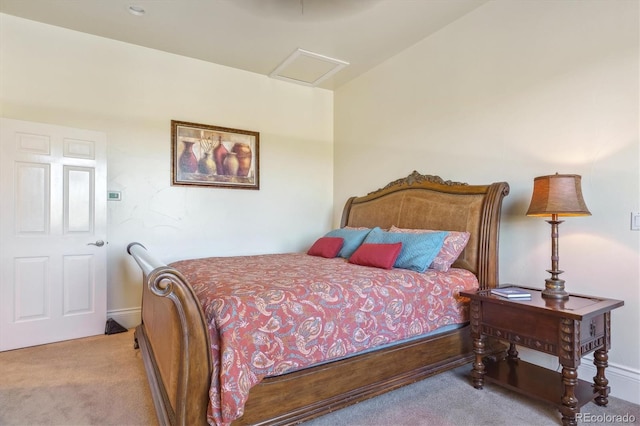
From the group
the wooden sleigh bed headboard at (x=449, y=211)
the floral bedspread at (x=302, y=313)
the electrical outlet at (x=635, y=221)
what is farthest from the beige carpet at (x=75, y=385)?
the electrical outlet at (x=635, y=221)

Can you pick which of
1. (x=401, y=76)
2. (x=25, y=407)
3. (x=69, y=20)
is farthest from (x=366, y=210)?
(x=69, y=20)

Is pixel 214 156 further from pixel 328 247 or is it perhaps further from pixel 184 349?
pixel 184 349

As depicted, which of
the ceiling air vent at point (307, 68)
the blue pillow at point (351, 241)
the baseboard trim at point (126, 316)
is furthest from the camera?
the ceiling air vent at point (307, 68)

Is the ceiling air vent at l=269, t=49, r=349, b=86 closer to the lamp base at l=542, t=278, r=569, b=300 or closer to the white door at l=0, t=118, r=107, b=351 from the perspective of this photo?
the white door at l=0, t=118, r=107, b=351

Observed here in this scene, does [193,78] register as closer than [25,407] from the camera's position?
No

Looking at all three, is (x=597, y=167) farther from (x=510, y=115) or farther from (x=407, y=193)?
(x=407, y=193)

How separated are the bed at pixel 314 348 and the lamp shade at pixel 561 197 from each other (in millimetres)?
517

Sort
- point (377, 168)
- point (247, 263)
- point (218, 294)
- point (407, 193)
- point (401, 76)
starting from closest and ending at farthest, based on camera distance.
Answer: point (218, 294) → point (247, 263) → point (407, 193) → point (401, 76) → point (377, 168)

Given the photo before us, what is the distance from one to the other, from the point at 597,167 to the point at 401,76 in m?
2.19

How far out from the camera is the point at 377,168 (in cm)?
419

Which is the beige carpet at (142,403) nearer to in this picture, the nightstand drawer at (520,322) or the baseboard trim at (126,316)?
the nightstand drawer at (520,322)

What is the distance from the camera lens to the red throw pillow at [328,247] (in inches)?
135

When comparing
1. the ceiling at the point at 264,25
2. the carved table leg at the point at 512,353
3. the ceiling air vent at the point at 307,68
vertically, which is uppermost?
the ceiling at the point at 264,25

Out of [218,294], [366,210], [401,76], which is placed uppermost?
[401,76]
